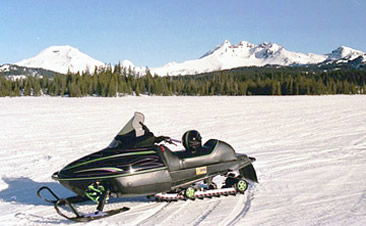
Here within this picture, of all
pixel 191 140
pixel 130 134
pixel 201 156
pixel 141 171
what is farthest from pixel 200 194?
pixel 130 134

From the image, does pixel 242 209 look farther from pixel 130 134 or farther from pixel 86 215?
pixel 86 215

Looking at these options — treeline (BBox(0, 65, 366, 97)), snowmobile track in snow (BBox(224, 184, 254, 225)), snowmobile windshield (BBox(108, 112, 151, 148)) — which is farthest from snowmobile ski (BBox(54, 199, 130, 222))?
treeline (BBox(0, 65, 366, 97))

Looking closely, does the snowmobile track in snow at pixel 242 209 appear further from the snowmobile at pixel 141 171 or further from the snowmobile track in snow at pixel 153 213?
the snowmobile track in snow at pixel 153 213

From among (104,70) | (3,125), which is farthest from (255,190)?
(104,70)

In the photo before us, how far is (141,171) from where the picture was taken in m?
4.95

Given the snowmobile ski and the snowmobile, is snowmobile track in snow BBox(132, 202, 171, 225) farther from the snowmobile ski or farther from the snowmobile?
the snowmobile ski

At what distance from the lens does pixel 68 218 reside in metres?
4.54

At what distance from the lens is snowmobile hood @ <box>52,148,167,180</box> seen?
4727 millimetres

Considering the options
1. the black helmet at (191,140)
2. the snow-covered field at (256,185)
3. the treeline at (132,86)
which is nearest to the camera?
the snow-covered field at (256,185)

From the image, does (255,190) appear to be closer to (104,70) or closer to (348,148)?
(348,148)

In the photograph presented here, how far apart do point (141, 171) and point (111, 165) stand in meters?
0.43

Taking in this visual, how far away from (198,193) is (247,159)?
114cm

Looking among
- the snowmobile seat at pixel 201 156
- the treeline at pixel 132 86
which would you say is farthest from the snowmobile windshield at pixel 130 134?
the treeline at pixel 132 86

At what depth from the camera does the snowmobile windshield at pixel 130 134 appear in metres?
5.14
